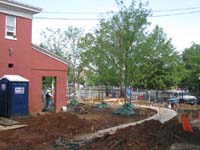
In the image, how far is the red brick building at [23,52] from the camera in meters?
21.6

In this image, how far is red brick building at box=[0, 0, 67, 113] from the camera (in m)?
21.6

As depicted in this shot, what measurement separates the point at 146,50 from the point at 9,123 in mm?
12121

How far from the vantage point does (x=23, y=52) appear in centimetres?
2273

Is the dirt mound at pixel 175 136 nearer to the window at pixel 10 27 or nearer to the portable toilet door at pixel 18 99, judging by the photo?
the portable toilet door at pixel 18 99

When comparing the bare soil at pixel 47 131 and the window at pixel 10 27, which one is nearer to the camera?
the bare soil at pixel 47 131

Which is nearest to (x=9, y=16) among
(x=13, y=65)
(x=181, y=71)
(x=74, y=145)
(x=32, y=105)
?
(x=13, y=65)

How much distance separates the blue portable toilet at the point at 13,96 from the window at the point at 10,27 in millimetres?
2734

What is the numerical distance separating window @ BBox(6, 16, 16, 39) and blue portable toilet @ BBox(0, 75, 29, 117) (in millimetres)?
2734

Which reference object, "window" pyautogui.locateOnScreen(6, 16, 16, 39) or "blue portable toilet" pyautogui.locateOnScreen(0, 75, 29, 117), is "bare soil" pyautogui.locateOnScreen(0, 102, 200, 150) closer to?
"blue portable toilet" pyautogui.locateOnScreen(0, 75, 29, 117)

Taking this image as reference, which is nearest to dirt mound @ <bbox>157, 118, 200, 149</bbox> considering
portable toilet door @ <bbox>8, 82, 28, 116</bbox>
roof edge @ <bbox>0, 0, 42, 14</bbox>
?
portable toilet door @ <bbox>8, 82, 28, 116</bbox>

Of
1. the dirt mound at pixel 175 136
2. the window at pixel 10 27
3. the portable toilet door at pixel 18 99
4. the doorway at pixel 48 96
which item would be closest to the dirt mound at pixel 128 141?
the dirt mound at pixel 175 136

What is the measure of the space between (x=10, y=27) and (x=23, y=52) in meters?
→ 1.79

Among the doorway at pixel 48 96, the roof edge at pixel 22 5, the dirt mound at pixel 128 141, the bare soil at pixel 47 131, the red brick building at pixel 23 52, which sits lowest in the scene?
the bare soil at pixel 47 131

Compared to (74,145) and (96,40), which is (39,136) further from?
(96,40)
